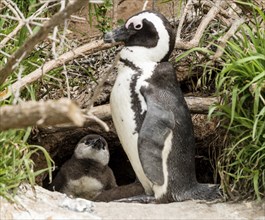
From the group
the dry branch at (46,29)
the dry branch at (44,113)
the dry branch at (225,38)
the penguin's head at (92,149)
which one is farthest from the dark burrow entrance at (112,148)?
the dry branch at (44,113)

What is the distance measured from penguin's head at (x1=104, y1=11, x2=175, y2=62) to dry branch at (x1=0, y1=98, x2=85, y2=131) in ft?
7.34

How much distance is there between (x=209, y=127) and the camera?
5.33 m

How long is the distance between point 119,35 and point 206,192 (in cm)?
101

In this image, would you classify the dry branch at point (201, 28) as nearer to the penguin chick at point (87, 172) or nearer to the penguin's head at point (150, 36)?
the penguin's head at point (150, 36)

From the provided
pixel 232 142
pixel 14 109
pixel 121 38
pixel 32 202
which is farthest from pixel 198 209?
pixel 14 109

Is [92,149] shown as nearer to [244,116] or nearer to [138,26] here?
[138,26]

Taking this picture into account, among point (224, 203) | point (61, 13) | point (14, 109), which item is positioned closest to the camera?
point (14, 109)

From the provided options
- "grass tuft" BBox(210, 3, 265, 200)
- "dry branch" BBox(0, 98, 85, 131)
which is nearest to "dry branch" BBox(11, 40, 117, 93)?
"grass tuft" BBox(210, 3, 265, 200)

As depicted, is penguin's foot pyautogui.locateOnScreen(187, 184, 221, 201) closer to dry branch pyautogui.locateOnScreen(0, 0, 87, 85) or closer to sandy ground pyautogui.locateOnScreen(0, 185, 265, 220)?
sandy ground pyautogui.locateOnScreen(0, 185, 265, 220)

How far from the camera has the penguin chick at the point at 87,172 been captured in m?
5.30

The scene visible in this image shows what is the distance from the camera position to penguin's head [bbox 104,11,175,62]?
455cm

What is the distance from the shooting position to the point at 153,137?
4.33 meters

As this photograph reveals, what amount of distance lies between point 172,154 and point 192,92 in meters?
0.93

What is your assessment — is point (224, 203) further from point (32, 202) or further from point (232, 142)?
point (32, 202)
